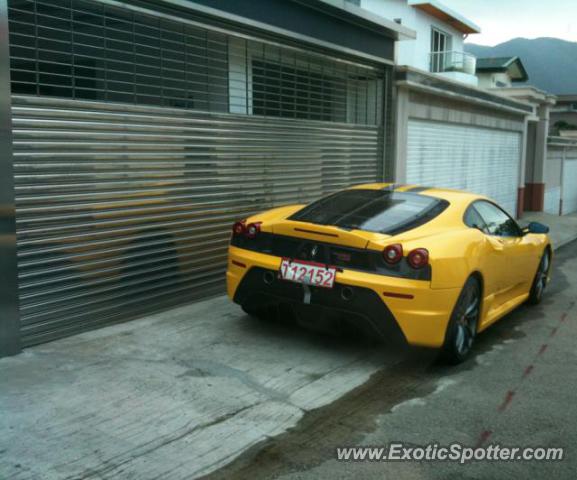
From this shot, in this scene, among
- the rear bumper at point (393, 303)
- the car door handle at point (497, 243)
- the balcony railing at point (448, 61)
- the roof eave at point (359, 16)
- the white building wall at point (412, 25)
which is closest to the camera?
the rear bumper at point (393, 303)

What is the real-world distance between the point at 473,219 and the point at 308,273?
6.15 ft

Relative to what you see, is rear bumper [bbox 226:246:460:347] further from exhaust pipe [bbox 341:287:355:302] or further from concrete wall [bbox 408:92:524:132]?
concrete wall [bbox 408:92:524:132]

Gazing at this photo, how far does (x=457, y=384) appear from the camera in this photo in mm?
5137

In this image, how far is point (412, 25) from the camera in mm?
29828

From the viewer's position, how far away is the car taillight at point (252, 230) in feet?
18.9

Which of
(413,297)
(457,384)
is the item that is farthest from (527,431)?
(413,297)

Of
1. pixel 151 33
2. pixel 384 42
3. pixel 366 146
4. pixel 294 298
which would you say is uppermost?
pixel 384 42

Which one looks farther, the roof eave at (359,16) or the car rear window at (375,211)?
the roof eave at (359,16)

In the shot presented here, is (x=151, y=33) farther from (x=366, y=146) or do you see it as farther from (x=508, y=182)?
(x=508, y=182)

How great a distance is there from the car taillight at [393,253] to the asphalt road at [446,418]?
3.12 ft

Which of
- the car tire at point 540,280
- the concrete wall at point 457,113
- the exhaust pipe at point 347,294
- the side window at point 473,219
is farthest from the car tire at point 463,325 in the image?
the concrete wall at point 457,113

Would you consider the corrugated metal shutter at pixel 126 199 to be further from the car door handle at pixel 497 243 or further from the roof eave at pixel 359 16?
the car door handle at pixel 497 243

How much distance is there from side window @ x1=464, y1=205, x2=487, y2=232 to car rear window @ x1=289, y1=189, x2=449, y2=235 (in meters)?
0.23

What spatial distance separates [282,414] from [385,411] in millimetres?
718
